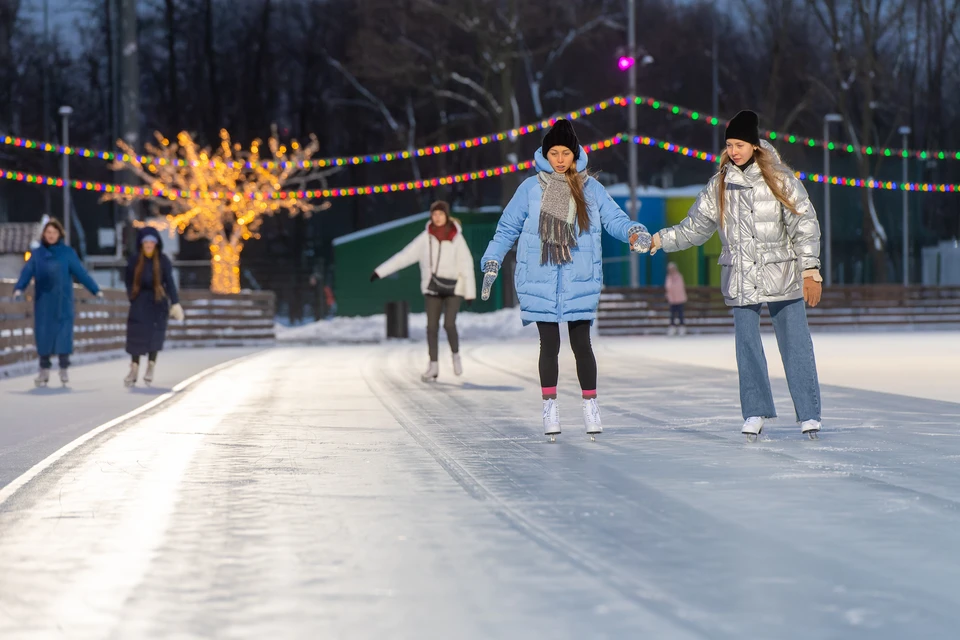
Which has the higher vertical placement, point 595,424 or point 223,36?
point 223,36

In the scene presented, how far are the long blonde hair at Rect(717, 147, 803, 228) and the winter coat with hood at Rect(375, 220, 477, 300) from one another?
661 cm

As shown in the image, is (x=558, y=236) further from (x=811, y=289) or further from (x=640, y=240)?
(x=811, y=289)

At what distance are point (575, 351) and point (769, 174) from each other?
1.71 meters

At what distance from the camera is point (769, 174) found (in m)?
8.92

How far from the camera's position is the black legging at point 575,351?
969cm

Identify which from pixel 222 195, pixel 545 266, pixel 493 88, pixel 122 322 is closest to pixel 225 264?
pixel 222 195

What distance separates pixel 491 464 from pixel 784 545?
2.81 m

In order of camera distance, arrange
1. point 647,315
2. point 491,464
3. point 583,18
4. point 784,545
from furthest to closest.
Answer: point 583,18 < point 647,315 < point 491,464 < point 784,545

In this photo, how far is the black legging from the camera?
9688 millimetres

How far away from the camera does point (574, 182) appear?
31.1 ft

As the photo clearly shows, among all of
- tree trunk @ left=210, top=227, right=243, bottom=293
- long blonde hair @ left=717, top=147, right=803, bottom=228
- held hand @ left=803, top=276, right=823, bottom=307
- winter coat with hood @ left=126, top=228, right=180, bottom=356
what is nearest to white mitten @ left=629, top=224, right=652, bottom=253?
long blonde hair @ left=717, top=147, right=803, bottom=228

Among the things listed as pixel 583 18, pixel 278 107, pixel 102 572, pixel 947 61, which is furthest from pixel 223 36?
pixel 102 572

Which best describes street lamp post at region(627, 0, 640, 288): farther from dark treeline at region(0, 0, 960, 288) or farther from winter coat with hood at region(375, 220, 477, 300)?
winter coat with hood at region(375, 220, 477, 300)

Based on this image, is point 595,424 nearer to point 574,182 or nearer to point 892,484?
point 574,182
